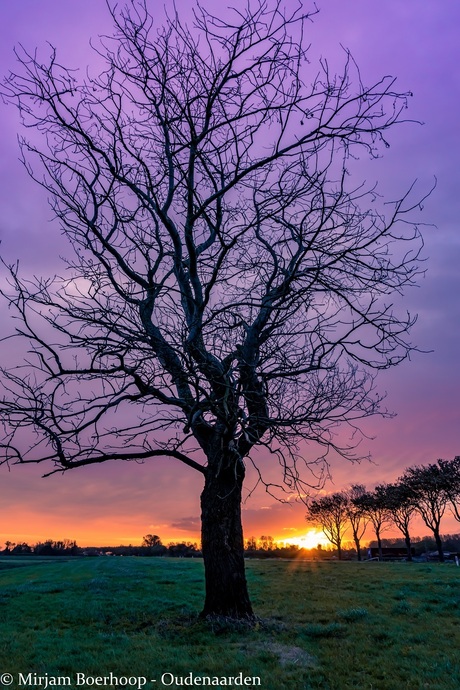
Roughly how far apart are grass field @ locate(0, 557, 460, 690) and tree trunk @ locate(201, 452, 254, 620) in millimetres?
588

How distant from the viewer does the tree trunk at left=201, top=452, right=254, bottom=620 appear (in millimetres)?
10844

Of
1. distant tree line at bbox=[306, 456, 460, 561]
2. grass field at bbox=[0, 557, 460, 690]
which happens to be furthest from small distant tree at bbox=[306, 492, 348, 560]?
grass field at bbox=[0, 557, 460, 690]

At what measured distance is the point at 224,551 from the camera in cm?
1100

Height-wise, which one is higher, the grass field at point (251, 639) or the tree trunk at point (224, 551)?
the tree trunk at point (224, 551)

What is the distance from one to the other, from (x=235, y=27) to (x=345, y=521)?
69489 millimetres

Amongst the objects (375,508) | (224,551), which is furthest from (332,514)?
(224,551)

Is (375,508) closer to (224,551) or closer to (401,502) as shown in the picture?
(401,502)

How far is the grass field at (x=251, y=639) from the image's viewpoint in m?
7.36

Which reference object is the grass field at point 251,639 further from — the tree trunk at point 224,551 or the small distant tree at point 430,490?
the small distant tree at point 430,490

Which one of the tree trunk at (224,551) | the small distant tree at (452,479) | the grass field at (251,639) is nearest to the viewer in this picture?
the grass field at (251,639)

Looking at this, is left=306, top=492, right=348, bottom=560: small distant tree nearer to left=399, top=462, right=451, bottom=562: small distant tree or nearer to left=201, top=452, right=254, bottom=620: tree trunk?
left=399, top=462, right=451, bottom=562: small distant tree

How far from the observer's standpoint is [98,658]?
8.35 metres

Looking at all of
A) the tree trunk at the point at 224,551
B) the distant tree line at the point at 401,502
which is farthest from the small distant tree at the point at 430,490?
the tree trunk at the point at 224,551

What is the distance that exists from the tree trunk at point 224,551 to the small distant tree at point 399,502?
4403 cm
